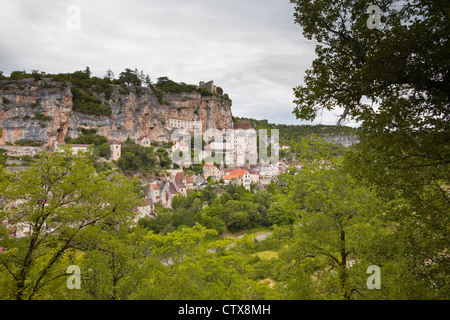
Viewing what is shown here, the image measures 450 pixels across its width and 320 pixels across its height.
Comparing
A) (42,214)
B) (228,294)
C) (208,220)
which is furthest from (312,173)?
(208,220)

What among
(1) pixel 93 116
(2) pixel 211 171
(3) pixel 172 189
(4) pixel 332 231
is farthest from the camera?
(1) pixel 93 116

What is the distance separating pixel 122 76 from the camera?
255ft

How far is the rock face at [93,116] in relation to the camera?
53.5 m

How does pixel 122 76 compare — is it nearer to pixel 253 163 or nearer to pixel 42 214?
pixel 253 163

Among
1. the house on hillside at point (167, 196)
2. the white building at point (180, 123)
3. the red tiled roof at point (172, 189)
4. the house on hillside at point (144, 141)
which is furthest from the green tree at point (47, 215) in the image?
the white building at point (180, 123)

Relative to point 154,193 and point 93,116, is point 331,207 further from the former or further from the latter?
point 93,116

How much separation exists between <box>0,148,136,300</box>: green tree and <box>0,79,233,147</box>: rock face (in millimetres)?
54927

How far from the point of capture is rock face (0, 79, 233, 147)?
176ft

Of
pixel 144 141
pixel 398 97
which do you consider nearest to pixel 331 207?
pixel 398 97

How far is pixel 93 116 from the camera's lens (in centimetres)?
6284

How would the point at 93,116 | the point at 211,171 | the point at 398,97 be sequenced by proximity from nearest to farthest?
the point at 398,97 < the point at 211,171 < the point at 93,116

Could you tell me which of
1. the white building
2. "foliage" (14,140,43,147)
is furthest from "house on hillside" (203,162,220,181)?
"foliage" (14,140,43,147)

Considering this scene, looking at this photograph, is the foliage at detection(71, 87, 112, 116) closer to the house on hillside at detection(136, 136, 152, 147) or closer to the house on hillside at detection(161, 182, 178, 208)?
the house on hillside at detection(136, 136, 152, 147)

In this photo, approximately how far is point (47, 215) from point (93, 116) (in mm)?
64311
